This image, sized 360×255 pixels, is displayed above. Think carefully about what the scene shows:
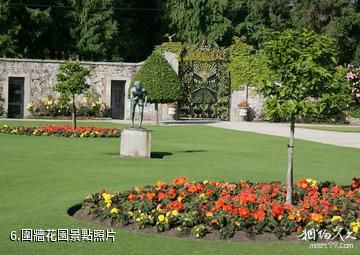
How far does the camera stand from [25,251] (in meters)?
6.90

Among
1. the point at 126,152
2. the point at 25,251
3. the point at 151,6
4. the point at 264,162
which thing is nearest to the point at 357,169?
the point at 264,162

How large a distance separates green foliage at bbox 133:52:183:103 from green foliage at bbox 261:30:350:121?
22.1 metres

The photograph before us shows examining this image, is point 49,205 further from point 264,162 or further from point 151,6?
point 151,6

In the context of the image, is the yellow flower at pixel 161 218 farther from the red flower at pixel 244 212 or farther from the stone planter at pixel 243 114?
Answer: the stone planter at pixel 243 114

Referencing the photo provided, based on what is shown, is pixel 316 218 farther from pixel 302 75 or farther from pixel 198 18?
pixel 198 18

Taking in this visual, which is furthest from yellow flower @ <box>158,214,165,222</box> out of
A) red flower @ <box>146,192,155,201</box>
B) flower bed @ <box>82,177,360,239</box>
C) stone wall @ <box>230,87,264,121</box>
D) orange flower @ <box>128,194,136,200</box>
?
stone wall @ <box>230,87,264,121</box>

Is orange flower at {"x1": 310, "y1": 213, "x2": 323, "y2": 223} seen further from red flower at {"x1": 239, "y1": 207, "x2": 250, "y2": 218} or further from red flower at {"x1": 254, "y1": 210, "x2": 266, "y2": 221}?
red flower at {"x1": 239, "y1": 207, "x2": 250, "y2": 218}

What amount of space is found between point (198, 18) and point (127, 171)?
3716 cm

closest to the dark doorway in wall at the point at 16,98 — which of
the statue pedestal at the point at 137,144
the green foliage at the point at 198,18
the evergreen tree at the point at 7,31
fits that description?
the evergreen tree at the point at 7,31

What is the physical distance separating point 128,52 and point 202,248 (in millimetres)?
41519

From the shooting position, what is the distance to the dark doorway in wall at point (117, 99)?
3878cm

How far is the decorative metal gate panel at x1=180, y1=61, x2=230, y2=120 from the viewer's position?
1489 inches

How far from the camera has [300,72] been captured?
8.96 meters

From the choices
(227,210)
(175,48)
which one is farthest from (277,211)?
(175,48)
